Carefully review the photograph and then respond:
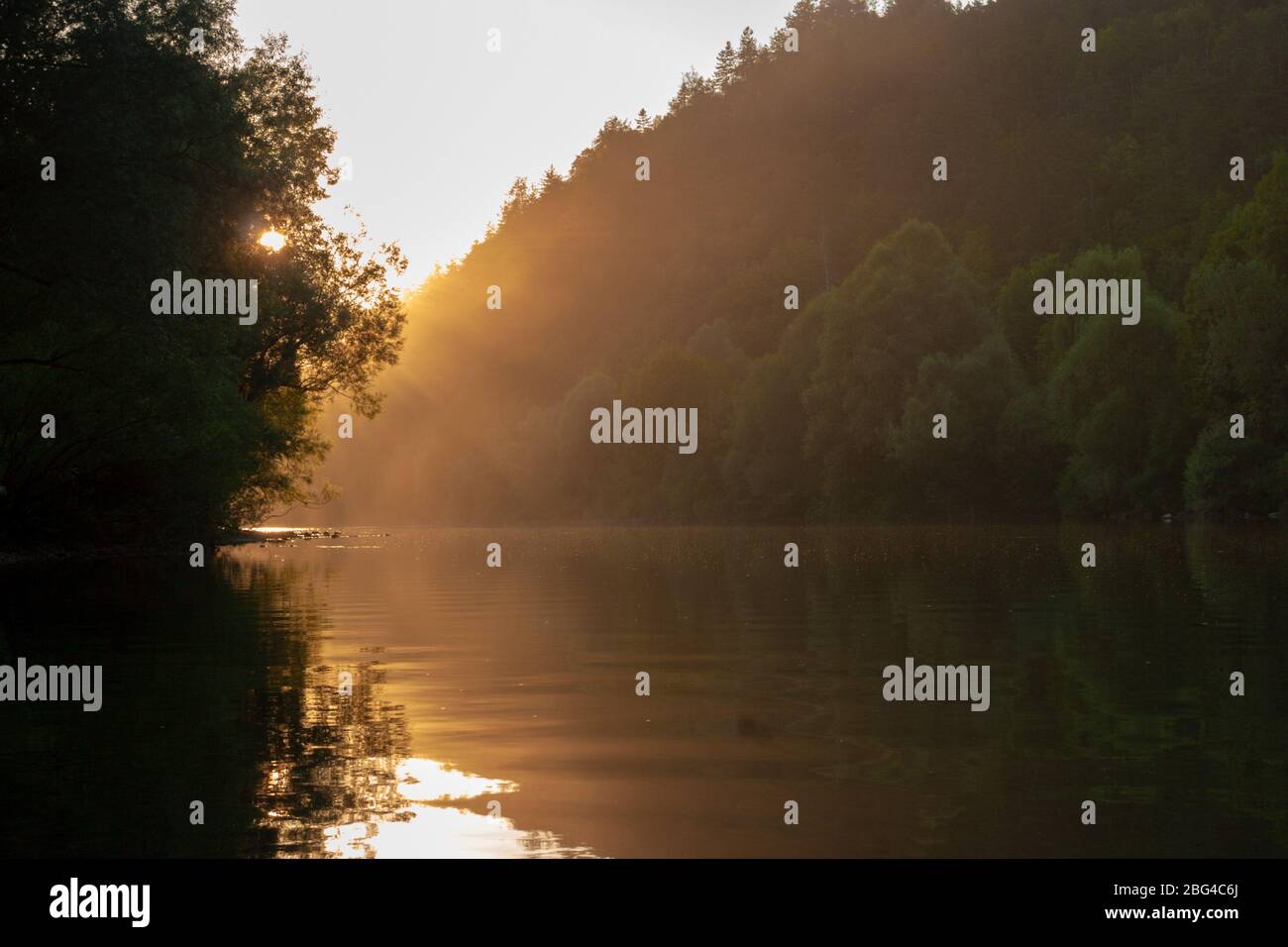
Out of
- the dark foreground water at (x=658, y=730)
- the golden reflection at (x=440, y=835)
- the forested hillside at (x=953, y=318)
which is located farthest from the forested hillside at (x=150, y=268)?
the forested hillside at (x=953, y=318)

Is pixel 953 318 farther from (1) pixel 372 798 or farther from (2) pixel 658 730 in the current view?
(1) pixel 372 798

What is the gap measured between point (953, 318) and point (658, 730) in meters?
85.1

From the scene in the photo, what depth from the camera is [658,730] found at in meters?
11.9

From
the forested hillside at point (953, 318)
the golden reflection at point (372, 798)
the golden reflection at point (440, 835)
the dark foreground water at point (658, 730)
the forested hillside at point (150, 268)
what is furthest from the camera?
the forested hillside at point (953, 318)

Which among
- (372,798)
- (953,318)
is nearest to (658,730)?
(372,798)

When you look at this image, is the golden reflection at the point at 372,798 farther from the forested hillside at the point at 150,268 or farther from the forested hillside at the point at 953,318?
the forested hillside at the point at 953,318

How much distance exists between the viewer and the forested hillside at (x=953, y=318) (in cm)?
8388

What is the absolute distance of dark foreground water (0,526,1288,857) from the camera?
825cm

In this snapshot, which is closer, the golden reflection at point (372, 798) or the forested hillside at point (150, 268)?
the golden reflection at point (372, 798)

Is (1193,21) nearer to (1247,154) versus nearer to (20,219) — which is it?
(1247,154)

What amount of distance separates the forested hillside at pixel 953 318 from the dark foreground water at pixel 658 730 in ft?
189

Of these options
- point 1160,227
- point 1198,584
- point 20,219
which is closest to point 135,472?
point 20,219

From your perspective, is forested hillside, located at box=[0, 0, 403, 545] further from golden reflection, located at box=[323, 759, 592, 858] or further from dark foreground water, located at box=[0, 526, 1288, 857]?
golden reflection, located at box=[323, 759, 592, 858]

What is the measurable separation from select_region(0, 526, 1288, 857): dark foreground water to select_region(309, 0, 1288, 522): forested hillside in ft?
189
